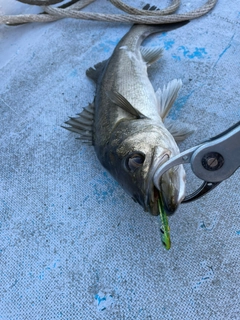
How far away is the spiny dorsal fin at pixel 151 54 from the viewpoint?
7.55 ft

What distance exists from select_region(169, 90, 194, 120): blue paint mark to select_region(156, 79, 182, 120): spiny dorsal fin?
0.21ft

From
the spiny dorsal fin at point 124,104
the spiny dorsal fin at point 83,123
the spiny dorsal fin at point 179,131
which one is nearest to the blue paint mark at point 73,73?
the spiny dorsal fin at point 83,123

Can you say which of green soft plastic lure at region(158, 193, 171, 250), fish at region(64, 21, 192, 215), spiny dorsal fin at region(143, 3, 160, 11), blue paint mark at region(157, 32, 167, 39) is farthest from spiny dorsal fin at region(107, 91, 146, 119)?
spiny dorsal fin at region(143, 3, 160, 11)

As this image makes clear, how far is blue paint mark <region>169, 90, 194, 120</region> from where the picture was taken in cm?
203

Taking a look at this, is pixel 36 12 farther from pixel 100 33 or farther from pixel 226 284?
pixel 226 284

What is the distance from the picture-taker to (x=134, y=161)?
60.3 inches

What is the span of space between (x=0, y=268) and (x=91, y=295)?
1.76ft

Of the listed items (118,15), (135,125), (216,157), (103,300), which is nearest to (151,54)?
(118,15)

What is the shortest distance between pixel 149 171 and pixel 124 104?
0.57 metres

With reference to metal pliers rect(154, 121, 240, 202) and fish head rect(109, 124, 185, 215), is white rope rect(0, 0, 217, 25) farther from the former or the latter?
metal pliers rect(154, 121, 240, 202)

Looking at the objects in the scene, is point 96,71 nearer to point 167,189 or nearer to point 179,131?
point 179,131

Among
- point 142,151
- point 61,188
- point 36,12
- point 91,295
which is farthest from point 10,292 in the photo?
point 36,12

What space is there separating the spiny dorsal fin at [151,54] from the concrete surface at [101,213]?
0.07 metres

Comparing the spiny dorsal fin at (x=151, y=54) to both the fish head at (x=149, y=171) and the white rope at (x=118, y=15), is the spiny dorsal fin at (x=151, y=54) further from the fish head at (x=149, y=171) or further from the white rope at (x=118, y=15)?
the fish head at (x=149, y=171)
